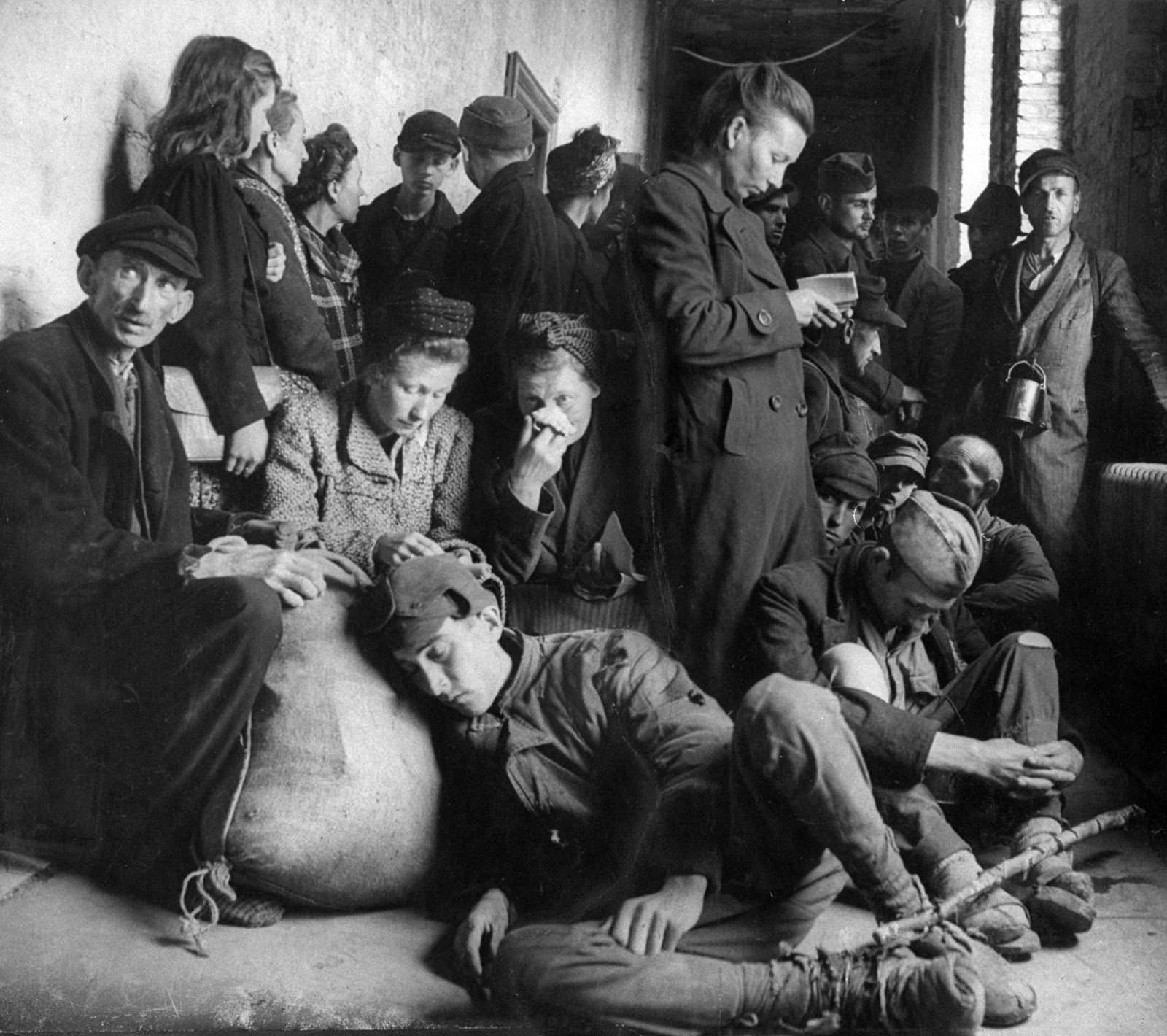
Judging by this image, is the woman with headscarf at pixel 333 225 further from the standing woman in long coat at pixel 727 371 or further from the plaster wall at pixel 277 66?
the standing woman in long coat at pixel 727 371

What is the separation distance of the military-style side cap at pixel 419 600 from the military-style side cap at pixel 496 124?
1.08 m

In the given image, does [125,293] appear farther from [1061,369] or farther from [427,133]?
[1061,369]

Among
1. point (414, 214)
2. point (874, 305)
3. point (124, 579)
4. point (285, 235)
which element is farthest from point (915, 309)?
point (124, 579)

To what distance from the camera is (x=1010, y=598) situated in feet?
9.43

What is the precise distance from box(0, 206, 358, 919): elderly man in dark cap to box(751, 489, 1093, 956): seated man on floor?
107cm

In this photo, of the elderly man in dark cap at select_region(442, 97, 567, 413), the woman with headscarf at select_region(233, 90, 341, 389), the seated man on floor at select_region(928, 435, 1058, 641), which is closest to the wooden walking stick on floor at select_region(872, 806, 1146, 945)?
the seated man on floor at select_region(928, 435, 1058, 641)

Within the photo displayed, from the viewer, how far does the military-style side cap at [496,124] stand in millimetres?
3088

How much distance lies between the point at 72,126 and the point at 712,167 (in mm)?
1421

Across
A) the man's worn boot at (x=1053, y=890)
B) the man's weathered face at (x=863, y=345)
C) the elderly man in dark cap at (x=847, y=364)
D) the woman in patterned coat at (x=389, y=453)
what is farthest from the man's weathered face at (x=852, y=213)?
the man's worn boot at (x=1053, y=890)

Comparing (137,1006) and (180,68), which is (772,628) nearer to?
(137,1006)

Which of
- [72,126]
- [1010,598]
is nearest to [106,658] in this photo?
[72,126]

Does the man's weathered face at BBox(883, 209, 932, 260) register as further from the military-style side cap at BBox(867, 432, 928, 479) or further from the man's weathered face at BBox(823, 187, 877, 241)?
the military-style side cap at BBox(867, 432, 928, 479)

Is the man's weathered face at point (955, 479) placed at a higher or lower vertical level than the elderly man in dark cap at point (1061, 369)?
lower

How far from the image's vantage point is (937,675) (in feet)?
9.20
